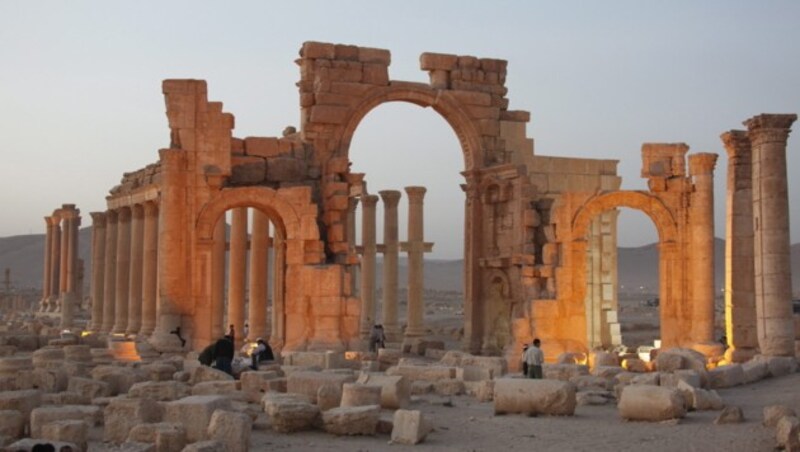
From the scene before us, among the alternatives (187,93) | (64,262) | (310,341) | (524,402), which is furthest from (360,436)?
(64,262)

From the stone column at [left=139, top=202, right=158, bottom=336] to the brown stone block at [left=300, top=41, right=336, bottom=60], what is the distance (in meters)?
5.26

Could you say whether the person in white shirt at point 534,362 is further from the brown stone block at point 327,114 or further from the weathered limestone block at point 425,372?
the brown stone block at point 327,114

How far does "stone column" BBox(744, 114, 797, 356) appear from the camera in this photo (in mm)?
21828

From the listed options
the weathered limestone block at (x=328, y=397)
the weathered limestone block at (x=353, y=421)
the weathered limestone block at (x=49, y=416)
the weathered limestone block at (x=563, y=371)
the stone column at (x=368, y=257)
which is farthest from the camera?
the stone column at (x=368, y=257)

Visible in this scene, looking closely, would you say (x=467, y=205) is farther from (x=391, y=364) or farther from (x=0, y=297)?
(x=0, y=297)

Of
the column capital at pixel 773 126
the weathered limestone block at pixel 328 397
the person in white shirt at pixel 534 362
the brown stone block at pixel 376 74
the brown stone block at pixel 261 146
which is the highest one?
the brown stone block at pixel 376 74

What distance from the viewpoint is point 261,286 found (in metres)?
30.8

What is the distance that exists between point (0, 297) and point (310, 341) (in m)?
43.0

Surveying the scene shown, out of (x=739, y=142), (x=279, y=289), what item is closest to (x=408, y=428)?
(x=739, y=142)

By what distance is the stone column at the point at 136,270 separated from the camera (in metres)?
29.1

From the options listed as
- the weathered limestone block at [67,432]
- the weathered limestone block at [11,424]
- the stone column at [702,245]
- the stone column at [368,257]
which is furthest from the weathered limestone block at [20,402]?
the stone column at [368,257]

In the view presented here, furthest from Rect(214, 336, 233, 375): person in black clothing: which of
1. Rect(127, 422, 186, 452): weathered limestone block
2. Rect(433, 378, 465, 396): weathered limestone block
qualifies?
Rect(127, 422, 186, 452): weathered limestone block

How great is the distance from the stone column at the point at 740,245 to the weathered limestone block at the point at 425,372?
8581 millimetres

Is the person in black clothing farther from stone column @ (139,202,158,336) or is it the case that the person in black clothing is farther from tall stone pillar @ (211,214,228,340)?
stone column @ (139,202,158,336)
